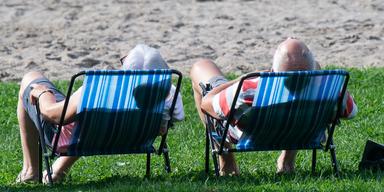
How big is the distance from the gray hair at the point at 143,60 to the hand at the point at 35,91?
1.89 ft

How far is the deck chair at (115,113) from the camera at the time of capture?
23.8ft

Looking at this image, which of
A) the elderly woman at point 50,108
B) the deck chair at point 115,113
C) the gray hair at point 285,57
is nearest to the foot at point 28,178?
the elderly woman at point 50,108

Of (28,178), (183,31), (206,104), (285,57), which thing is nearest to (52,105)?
(28,178)

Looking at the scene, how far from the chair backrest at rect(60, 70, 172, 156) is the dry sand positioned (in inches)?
183

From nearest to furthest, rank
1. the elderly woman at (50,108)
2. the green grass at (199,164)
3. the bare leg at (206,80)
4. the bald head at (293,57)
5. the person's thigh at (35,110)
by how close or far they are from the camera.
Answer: the green grass at (199,164)
the bald head at (293,57)
the elderly woman at (50,108)
the person's thigh at (35,110)
the bare leg at (206,80)

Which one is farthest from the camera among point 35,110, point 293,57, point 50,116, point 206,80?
point 206,80

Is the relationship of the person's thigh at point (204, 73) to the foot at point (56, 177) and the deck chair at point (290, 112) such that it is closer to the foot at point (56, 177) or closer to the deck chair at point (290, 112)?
the deck chair at point (290, 112)

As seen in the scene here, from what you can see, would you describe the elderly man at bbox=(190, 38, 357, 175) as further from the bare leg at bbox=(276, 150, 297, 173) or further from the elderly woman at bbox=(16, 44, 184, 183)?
the elderly woman at bbox=(16, 44, 184, 183)

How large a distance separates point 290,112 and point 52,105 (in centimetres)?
146

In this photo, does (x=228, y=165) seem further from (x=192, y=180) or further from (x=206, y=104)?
(x=206, y=104)

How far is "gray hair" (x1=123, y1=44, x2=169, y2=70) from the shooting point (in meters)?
7.46

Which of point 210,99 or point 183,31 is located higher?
point 210,99

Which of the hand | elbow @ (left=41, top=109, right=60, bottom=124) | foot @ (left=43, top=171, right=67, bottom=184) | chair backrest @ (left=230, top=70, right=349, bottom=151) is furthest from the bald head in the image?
foot @ (left=43, top=171, right=67, bottom=184)

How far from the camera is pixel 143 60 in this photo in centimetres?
748
